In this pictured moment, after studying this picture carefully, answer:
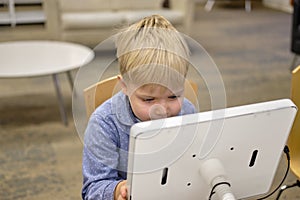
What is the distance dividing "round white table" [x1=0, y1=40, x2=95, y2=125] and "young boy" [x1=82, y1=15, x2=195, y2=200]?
166 centimetres

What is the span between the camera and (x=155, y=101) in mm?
807

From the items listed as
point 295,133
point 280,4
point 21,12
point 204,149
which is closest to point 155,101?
point 204,149

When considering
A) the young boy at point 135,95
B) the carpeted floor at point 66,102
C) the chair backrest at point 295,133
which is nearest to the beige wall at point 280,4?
the carpeted floor at point 66,102

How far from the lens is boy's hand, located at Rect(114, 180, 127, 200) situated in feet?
2.68

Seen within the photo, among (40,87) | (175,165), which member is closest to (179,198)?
(175,165)

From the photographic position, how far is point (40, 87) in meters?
3.24

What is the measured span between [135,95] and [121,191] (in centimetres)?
19

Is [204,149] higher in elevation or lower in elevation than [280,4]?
higher

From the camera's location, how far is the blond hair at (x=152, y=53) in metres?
0.77

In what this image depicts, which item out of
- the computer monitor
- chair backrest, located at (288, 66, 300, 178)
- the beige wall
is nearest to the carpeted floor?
chair backrest, located at (288, 66, 300, 178)

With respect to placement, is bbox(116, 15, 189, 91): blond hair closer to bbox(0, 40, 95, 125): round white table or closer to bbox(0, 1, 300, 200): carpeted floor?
bbox(0, 1, 300, 200): carpeted floor

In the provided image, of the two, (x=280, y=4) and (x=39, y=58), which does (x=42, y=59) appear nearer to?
(x=39, y=58)

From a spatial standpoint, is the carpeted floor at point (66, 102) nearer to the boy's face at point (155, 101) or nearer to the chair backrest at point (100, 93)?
the chair backrest at point (100, 93)

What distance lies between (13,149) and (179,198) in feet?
5.87
